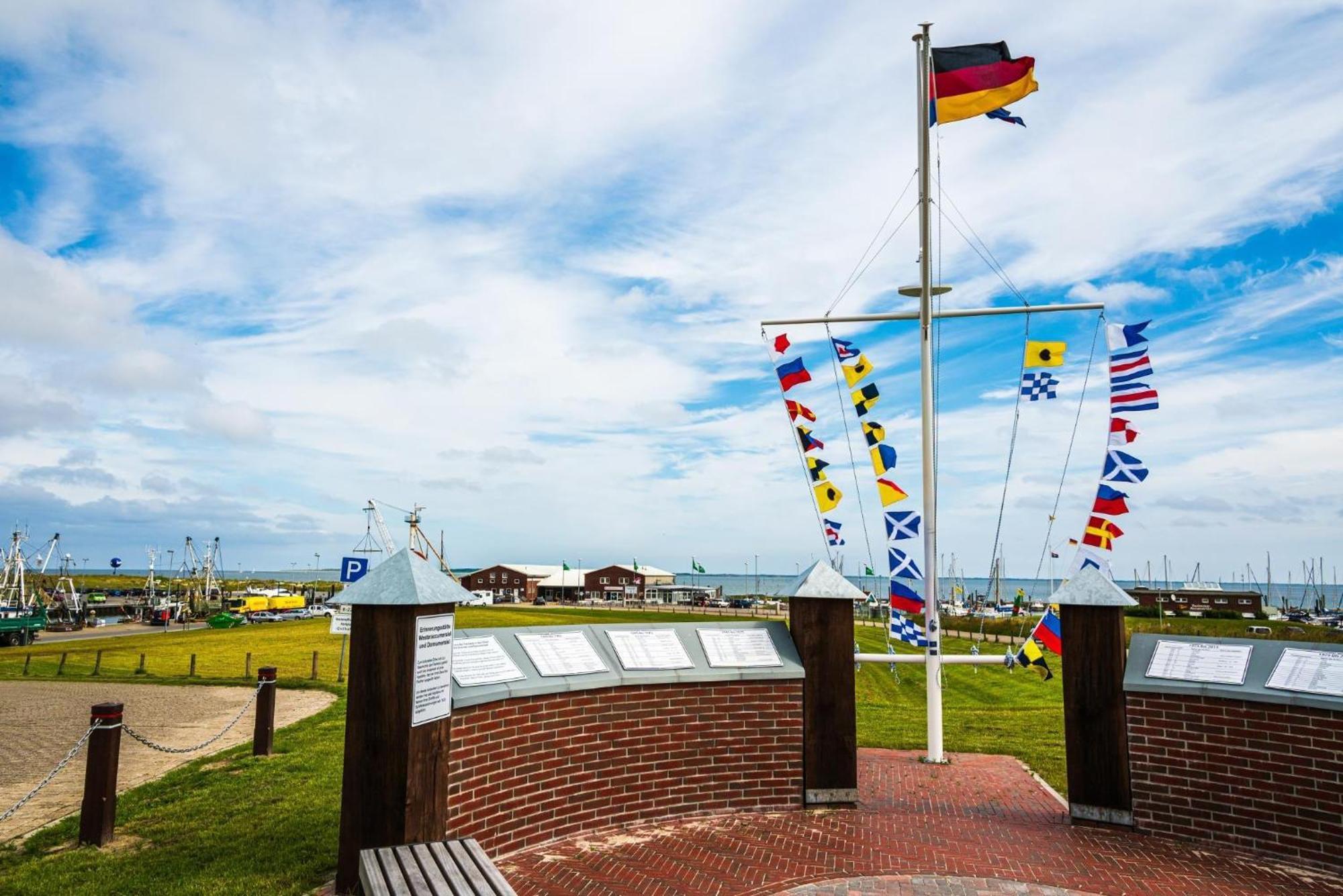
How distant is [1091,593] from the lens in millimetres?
8414

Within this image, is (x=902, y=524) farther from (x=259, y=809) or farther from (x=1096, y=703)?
(x=259, y=809)

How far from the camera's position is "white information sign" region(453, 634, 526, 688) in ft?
22.4

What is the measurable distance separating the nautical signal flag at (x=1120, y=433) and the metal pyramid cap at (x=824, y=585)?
3.66 meters

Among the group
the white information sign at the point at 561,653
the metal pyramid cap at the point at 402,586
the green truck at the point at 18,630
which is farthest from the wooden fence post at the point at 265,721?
the green truck at the point at 18,630

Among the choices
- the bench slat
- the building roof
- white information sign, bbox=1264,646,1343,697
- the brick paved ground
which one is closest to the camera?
the bench slat

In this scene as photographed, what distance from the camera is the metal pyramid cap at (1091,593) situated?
830 cm

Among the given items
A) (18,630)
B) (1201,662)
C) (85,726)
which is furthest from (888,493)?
(18,630)

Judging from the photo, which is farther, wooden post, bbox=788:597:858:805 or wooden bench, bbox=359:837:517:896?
wooden post, bbox=788:597:858:805

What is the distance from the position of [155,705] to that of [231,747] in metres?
6.11

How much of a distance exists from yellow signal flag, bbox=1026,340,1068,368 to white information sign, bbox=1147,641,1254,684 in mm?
3431

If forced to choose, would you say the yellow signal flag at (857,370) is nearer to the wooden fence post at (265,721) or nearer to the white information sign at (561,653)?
the white information sign at (561,653)

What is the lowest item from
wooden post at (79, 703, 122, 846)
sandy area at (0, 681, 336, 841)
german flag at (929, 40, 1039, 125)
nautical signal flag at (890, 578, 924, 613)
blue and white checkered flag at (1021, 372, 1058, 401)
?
sandy area at (0, 681, 336, 841)

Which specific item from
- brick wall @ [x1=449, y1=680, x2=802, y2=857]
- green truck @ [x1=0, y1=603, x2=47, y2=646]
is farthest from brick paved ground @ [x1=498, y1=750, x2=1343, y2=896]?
green truck @ [x1=0, y1=603, x2=47, y2=646]

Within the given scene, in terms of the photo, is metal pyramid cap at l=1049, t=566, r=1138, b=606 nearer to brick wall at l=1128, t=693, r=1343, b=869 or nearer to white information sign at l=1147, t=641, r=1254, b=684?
white information sign at l=1147, t=641, r=1254, b=684
